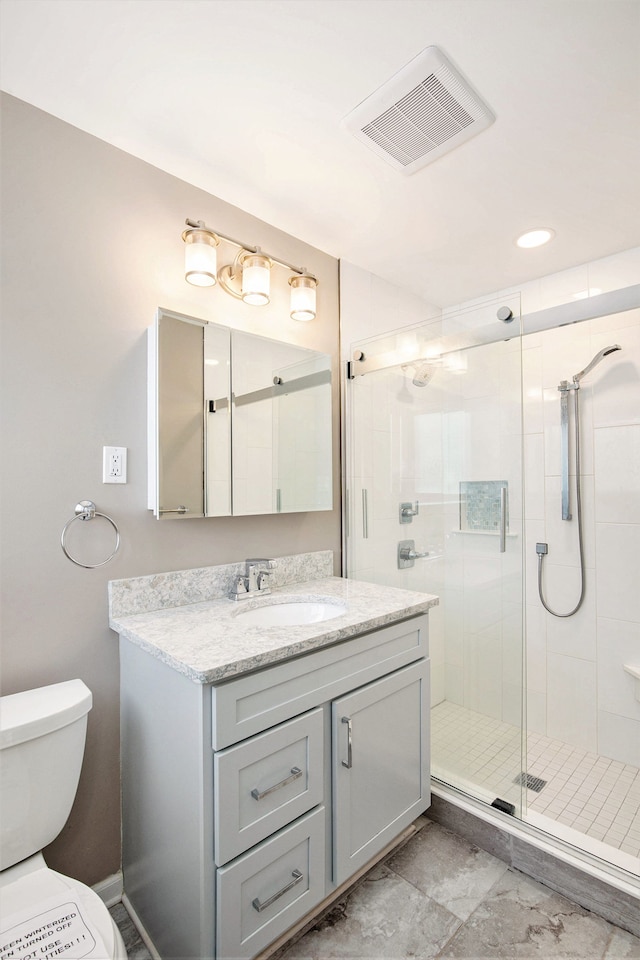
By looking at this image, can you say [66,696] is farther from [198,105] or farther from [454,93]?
[454,93]

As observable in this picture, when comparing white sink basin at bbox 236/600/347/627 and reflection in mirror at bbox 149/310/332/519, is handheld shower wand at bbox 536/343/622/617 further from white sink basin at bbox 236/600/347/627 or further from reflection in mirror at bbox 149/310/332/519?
white sink basin at bbox 236/600/347/627

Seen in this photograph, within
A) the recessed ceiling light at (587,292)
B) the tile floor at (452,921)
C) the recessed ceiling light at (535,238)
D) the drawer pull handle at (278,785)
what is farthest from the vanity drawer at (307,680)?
the recessed ceiling light at (587,292)

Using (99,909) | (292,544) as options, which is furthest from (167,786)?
(292,544)

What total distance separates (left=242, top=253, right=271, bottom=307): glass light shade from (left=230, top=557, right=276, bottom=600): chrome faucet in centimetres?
99

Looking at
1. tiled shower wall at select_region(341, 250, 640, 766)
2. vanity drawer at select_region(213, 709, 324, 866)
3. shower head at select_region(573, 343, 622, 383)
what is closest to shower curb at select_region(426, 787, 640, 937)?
tiled shower wall at select_region(341, 250, 640, 766)

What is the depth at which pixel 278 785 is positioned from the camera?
1.16m

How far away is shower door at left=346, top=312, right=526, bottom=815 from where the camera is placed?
1.71 meters

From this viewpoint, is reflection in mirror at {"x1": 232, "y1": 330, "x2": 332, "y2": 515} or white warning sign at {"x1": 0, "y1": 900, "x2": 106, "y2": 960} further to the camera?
reflection in mirror at {"x1": 232, "y1": 330, "x2": 332, "y2": 515}

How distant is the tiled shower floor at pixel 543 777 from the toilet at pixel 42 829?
1.28 m

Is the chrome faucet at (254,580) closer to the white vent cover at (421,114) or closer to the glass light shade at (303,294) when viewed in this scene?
the glass light shade at (303,294)

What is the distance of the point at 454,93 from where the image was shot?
1277 mm

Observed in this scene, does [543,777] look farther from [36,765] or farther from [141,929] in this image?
[36,765]

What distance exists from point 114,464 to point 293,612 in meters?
0.80

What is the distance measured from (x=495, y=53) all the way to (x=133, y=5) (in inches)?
34.0
